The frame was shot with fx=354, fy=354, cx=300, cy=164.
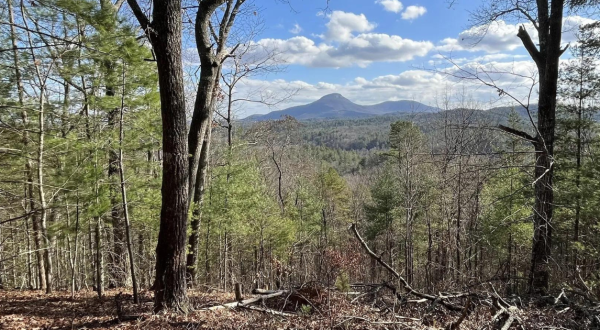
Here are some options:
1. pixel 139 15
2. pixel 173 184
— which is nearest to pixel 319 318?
pixel 173 184

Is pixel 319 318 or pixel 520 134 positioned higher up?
pixel 520 134

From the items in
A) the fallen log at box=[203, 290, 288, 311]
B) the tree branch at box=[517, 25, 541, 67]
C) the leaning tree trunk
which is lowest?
the fallen log at box=[203, 290, 288, 311]

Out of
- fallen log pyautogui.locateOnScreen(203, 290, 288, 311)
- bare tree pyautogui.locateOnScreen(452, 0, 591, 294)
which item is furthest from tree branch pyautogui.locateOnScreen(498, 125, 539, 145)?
fallen log pyautogui.locateOnScreen(203, 290, 288, 311)

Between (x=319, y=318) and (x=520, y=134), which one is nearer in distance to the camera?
(x=319, y=318)

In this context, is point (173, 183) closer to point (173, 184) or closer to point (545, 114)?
point (173, 184)

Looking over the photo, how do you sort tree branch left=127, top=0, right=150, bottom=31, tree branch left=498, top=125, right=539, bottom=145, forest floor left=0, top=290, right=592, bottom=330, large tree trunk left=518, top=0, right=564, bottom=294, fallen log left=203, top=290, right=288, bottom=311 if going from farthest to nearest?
large tree trunk left=518, top=0, right=564, bottom=294, tree branch left=498, top=125, right=539, bottom=145, tree branch left=127, top=0, right=150, bottom=31, fallen log left=203, top=290, right=288, bottom=311, forest floor left=0, top=290, right=592, bottom=330

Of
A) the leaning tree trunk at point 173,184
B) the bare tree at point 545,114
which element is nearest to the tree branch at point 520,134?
the bare tree at point 545,114

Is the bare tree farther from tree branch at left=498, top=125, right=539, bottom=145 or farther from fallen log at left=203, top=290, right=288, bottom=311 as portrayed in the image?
fallen log at left=203, top=290, right=288, bottom=311

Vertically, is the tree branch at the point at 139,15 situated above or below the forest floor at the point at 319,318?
above

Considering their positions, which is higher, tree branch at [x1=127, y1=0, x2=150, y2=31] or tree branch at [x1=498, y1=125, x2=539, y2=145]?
tree branch at [x1=127, y1=0, x2=150, y2=31]

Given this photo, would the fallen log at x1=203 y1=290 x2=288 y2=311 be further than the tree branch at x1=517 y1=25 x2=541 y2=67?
No

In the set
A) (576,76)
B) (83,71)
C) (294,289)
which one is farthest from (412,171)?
(83,71)

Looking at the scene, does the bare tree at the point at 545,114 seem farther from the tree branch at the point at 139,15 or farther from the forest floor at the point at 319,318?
the tree branch at the point at 139,15

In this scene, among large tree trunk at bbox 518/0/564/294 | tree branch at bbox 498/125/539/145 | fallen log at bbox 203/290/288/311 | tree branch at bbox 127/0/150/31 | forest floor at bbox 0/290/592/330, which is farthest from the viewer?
large tree trunk at bbox 518/0/564/294
